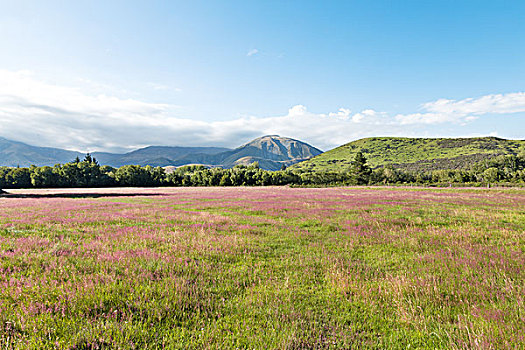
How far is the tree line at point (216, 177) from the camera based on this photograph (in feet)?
297

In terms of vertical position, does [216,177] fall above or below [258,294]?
above

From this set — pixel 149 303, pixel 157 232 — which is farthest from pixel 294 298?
pixel 157 232

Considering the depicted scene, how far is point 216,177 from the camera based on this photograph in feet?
379

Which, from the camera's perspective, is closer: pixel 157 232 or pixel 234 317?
pixel 234 317

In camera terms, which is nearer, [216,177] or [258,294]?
[258,294]

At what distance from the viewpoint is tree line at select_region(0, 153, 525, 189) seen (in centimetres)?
9050

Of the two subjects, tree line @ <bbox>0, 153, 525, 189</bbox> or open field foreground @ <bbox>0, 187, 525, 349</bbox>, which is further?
tree line @ <bbox>0, 153, 525, 189</bbox>

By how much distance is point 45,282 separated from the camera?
5.39 meters

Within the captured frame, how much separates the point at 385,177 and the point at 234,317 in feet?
400

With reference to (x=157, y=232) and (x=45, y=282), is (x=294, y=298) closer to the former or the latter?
(x=45, y=282)

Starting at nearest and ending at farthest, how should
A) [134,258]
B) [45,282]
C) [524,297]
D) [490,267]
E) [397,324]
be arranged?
[397,324] → [524,297] → [45,282] → [490,267] → [134,258]

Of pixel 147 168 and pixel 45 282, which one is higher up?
pixel 147 168

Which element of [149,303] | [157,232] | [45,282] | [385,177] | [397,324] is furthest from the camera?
[385,177]

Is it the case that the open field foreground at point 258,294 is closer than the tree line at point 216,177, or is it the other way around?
the open field foreground at point 258,294
